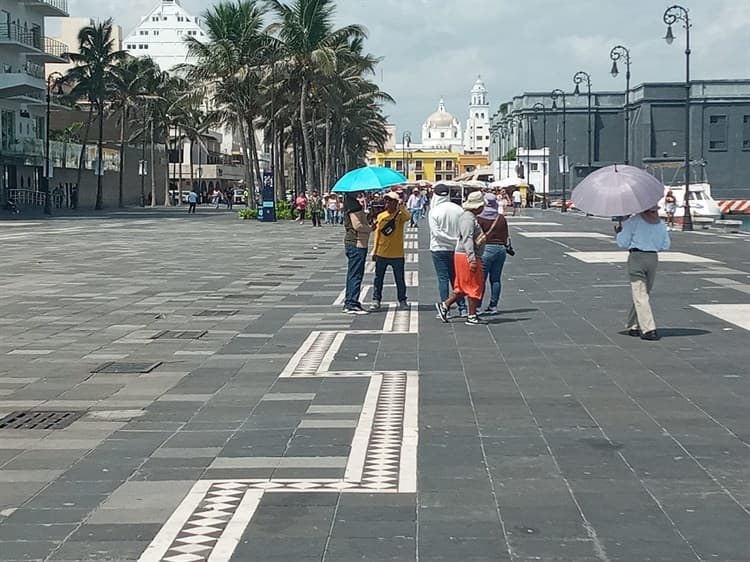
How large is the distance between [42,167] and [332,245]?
42488 millimetres

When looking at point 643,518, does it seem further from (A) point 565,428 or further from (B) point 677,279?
(B) point 677,279

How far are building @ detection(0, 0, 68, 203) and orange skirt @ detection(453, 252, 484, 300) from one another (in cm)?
5286

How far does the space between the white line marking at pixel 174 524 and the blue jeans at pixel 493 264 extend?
878 cm

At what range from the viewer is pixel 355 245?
15383 mm

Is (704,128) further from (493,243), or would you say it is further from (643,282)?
(643,282)

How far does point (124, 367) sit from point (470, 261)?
453cm

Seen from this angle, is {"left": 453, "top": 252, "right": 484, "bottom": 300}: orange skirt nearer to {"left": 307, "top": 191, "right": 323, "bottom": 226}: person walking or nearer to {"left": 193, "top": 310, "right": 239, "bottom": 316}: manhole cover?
{"left": 193, "top": 310, "right": 239, "bottom": 316}: manhole cover

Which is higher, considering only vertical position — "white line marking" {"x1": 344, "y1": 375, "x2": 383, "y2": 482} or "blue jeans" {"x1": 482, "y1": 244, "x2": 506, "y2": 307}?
"blue jeans" {"x1": 482, "y1": 244, "x2": 506, "y2": 307}

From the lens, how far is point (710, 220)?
46219mm

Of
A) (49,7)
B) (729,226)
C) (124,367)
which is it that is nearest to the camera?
(124,367)

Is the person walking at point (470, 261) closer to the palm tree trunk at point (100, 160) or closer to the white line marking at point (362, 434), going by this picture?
the white line marking at point (362, 434)

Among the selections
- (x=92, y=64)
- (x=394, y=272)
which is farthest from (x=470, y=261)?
(x=92, y=64)

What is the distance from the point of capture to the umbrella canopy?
12188 mm

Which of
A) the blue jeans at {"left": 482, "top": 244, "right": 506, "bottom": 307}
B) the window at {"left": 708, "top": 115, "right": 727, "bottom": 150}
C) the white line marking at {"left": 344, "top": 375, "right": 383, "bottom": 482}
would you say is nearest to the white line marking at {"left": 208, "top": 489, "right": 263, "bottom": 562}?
the white line marking at {"left": 344, "top": 375, "right": 383, "bottom": 482}
